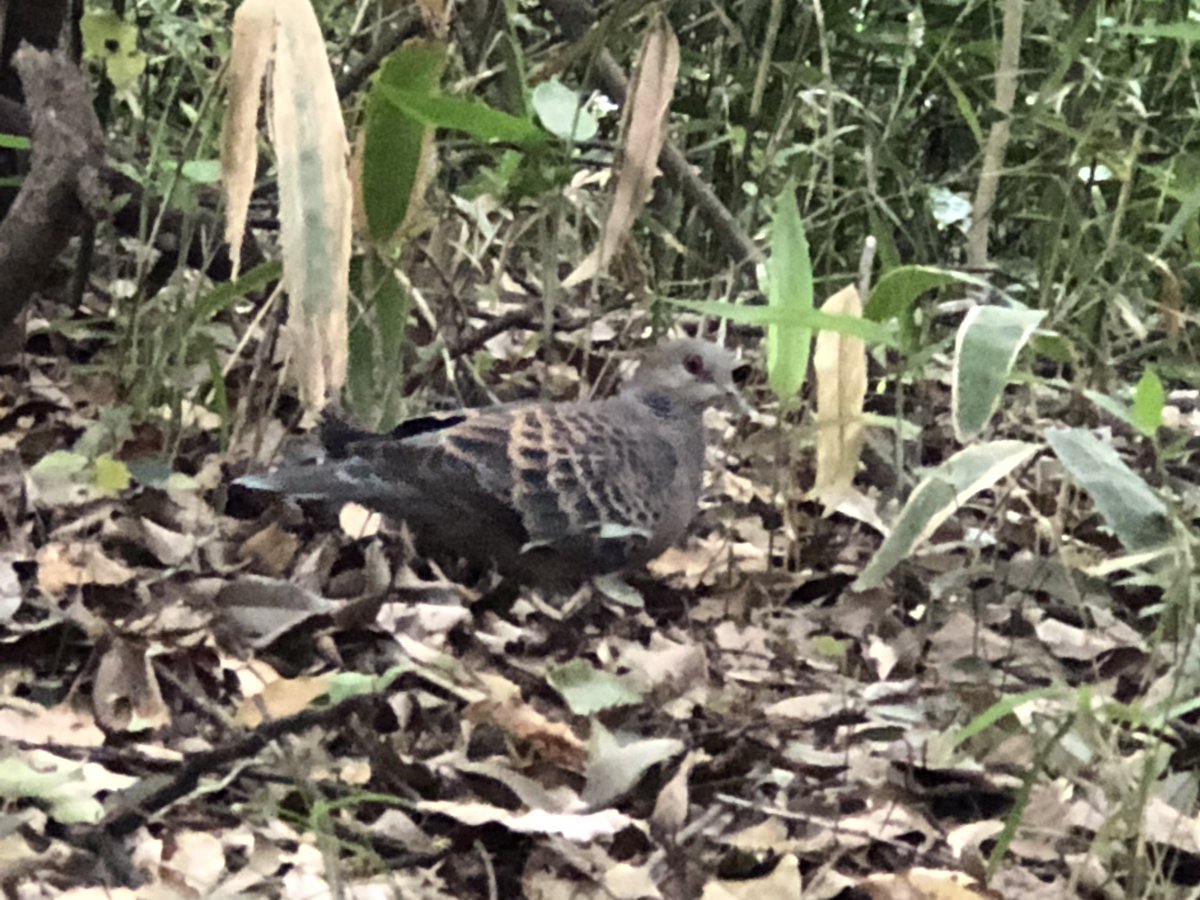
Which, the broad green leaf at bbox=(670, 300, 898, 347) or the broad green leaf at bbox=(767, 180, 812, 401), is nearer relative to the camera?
the broad green leaf at bbox=(670, 300, 898, 347)

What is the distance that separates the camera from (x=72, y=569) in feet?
6.80

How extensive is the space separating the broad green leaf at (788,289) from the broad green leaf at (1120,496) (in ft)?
1.51

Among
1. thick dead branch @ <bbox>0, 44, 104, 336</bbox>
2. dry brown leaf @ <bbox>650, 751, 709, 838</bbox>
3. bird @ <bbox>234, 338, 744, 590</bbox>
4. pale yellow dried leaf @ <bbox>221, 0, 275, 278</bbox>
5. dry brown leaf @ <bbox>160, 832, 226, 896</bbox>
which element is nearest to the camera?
dry brown leaf @ <bbox>160, 832, 226, 896</bbox>

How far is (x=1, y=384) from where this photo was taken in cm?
270

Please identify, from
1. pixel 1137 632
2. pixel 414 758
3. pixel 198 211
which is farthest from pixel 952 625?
pixel 198 211

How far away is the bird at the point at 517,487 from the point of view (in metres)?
2.27

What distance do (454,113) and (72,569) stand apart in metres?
0.78

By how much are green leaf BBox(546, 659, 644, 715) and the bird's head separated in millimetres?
853

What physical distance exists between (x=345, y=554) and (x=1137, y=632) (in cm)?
115

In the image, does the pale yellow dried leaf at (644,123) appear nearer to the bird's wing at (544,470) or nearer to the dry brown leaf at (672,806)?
the bird's wing at (544,470)

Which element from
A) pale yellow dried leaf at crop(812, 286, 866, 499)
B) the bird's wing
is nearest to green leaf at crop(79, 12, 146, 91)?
the bird's wing

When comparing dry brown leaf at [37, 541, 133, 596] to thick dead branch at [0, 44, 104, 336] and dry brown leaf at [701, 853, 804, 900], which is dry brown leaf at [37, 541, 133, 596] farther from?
dry brown leaf at [701, 853, 804, 900]

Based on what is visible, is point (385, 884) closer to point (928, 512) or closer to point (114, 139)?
point (928, 512)

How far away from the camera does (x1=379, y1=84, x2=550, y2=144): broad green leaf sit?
1935 mm
